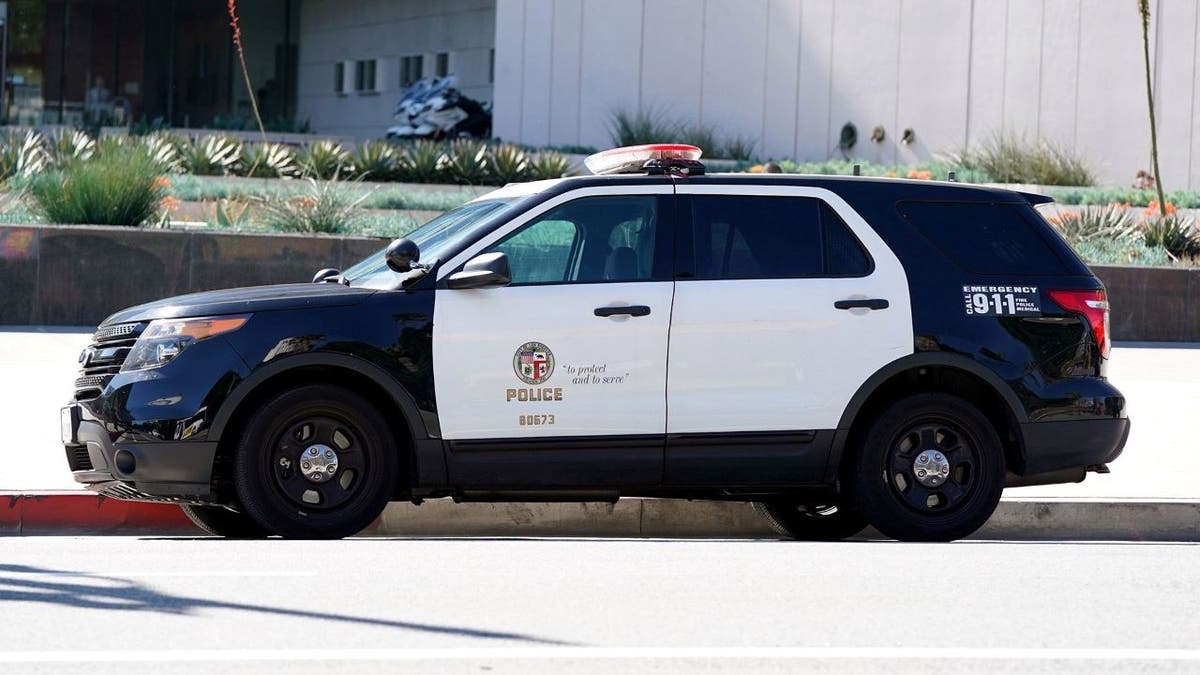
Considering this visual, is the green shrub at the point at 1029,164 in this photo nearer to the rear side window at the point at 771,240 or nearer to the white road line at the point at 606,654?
the rear side window at the point at 771,240

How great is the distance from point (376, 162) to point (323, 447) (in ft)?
53.4

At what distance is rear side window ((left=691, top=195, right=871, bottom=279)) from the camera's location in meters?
8.23

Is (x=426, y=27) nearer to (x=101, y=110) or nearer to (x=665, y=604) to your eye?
(x=101, y=110)

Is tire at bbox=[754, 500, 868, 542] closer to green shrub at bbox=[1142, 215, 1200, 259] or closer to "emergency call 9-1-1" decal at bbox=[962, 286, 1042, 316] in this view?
"emergency call 9-1-1" decal at bbox=[962, 286, 1042, 316]

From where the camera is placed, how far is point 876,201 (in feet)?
27.9

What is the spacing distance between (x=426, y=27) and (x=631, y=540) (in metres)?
32.4

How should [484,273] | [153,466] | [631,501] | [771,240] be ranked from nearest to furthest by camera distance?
[153,466], [484,273], [771,240], [631,501]

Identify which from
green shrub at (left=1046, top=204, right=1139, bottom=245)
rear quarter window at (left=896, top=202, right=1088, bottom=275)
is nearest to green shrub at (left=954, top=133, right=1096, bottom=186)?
green shrub at (left=1046, top=204, right=1139, bottom=245)

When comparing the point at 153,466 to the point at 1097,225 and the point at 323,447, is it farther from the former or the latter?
the point at 1097,225

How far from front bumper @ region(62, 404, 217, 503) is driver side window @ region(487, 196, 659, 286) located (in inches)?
64.1

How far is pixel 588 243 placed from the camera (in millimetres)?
8211

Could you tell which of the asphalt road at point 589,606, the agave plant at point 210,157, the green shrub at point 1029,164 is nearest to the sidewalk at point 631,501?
the asphalt road at point 589,606

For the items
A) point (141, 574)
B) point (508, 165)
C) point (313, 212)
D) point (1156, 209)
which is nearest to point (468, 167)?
point (508, 165)

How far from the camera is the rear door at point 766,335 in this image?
319 inches
